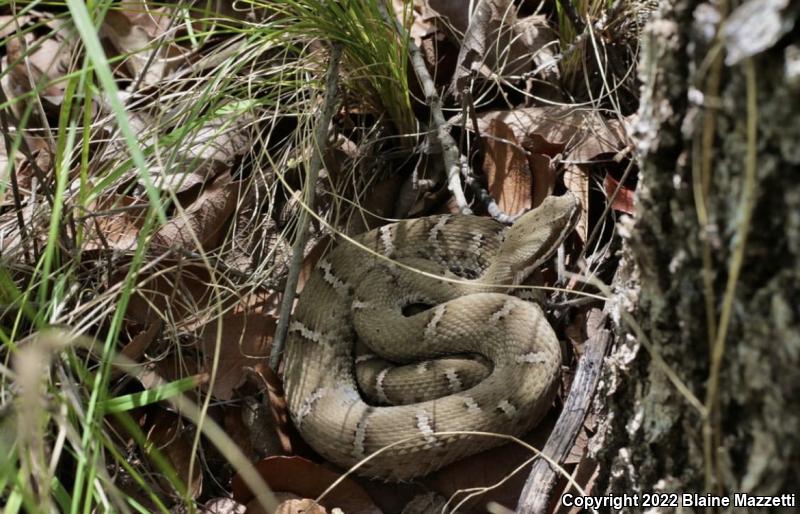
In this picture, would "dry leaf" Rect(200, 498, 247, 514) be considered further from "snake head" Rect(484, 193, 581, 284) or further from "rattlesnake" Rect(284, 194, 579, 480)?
"snake head" Rect(484, 193, 581, 284)

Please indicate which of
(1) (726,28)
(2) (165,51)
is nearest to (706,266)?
(1) (726,28)

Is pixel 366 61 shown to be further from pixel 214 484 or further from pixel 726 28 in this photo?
pixel 726 28

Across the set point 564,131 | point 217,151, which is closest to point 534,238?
point 564,131

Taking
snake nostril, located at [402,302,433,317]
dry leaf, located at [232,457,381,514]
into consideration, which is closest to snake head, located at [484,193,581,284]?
snake nostril, located at [402,302,433,317]

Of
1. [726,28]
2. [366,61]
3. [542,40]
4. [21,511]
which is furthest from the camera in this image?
[542,40]

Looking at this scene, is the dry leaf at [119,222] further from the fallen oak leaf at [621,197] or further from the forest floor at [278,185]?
the fallen oak leaf at [621,197]

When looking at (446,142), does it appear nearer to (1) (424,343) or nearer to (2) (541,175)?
(2) (541,175)
